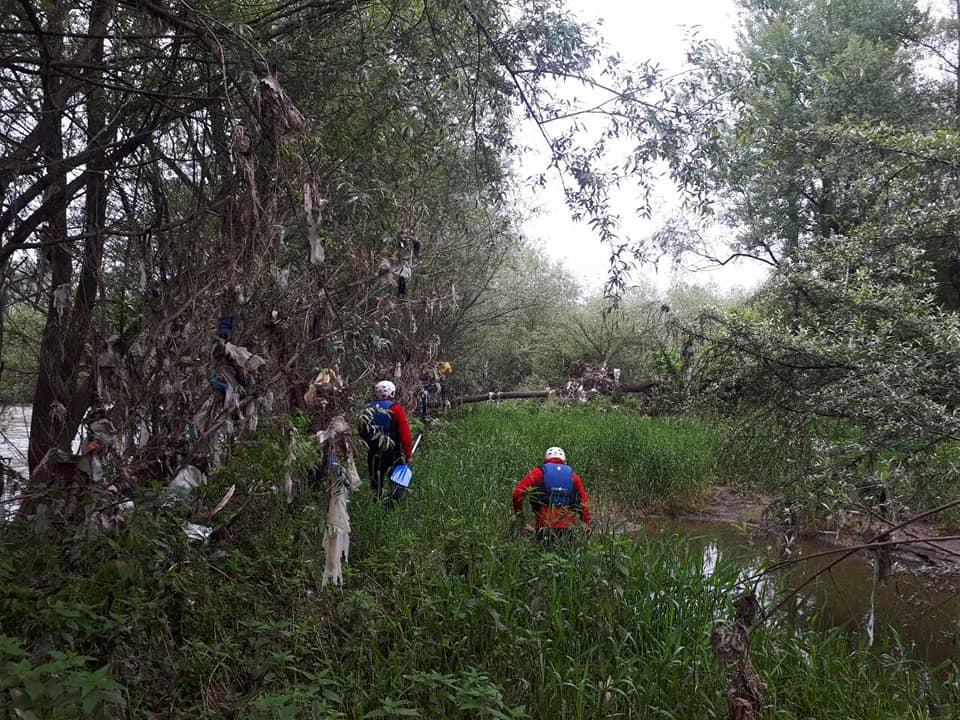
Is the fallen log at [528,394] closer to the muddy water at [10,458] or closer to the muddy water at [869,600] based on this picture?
the muddy water at [10,458]

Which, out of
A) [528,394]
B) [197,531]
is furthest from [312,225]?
[528,394]

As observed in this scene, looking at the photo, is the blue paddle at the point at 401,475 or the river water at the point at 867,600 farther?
the blue paddle at the point at 401,475

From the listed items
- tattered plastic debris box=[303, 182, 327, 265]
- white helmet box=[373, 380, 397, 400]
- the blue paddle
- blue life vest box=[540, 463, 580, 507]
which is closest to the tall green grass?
the blue paddle

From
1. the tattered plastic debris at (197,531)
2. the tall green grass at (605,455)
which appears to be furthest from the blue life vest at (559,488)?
the tattered plastic debris at (197,531)

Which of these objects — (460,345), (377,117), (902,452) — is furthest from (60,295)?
(460,345)

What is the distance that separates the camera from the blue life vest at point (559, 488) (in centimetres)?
643

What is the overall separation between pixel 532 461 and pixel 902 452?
575 cm

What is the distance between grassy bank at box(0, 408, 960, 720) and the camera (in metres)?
3.73

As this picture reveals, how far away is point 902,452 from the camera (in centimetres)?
Answer: 538

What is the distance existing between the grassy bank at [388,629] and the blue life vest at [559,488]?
49 cm

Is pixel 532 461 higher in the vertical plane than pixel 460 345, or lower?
lower

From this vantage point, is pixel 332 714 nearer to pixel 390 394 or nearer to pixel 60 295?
pixel 60 295

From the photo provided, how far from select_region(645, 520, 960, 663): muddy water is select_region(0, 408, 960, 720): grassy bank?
2.16ft

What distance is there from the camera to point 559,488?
21.2ft
